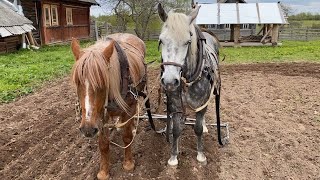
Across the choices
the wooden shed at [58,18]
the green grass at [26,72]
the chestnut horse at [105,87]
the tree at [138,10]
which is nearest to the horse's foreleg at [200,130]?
the chestnut horse at [105,87]

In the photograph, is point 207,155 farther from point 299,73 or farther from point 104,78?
point 299,73

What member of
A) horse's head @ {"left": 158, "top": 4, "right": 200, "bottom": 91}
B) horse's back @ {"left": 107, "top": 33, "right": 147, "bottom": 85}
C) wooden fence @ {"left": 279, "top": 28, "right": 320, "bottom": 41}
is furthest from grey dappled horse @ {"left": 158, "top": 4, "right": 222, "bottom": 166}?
wooden fence @ {"left": 279, "top": 28, "right": 320, "bottom": 41}

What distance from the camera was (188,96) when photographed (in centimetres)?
376

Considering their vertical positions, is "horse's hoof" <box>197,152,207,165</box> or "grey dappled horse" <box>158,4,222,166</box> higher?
"grey dappled horse" <box>158,4,222,166</box>

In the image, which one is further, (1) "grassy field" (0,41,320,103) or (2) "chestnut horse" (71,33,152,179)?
(1) "grassy field" (0,41,320,103)

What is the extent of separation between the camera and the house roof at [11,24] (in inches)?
480

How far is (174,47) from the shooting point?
10.5 feet

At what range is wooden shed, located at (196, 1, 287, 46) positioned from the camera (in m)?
18.1

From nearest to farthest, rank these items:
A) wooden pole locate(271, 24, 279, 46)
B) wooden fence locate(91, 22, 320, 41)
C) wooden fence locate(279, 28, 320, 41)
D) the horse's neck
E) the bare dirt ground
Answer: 1. the horse's neck
2. the bare dirt ground
3. wooden pole locate(271, 24, 279, 46)
4. wooden fence locate(91, 22, 320, 41)
5. wooden fence locate(279, 28, 320, 41)

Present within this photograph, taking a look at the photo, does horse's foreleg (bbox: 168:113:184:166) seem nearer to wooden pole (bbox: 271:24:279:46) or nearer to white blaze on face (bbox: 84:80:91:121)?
white blaze on face (bbox: 84:80:91:121)

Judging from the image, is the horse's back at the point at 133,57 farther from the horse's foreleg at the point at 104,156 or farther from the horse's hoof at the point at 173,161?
the horse's hoof at the point at 173,161

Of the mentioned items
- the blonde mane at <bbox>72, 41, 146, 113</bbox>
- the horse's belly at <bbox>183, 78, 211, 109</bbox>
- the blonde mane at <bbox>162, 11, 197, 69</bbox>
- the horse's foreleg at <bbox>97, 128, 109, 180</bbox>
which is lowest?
the horse's foreleg at <bbox>97, 128, 109, 180</bbox>

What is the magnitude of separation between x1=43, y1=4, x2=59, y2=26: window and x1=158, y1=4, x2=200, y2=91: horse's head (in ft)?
51.9

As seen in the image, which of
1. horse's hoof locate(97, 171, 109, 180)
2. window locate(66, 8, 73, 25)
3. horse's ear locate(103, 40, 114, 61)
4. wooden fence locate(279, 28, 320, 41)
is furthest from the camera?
wooden fence locate(279, 28, 320, 41)
